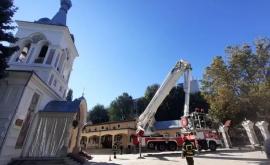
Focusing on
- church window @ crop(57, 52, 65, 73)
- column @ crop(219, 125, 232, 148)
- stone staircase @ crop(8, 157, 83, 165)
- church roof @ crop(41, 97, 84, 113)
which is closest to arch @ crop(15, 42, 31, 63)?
church window @ crop(57, 52, 65, 73)

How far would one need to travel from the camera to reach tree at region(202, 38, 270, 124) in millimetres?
29000

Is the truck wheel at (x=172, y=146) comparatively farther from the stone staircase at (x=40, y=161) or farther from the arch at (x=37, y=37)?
the arch at (x=37, y=37)

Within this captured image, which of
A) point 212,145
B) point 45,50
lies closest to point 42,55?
point 45,50

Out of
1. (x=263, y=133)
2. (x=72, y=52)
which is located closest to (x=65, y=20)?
(x=72, y=52)

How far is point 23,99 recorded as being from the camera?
13.6 m

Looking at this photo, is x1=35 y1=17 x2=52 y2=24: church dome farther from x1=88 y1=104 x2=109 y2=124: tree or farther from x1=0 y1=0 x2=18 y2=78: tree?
x1=88 y1=104 x2=109 y2=124: tree

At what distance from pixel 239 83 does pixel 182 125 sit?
15.0 m

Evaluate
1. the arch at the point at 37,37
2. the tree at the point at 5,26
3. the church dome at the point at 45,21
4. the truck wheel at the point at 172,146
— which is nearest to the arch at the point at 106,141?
the truck wheel at the point at 172,146

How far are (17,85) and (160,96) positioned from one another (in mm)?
13389

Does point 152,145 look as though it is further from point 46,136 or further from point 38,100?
point 38,100

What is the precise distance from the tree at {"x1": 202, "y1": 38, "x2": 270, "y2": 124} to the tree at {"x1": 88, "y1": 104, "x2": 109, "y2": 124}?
122 ft

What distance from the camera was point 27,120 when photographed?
1446 cm

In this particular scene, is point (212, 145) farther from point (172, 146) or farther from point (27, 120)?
point (27, 120)

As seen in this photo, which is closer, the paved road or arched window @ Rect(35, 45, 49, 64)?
the paved road
